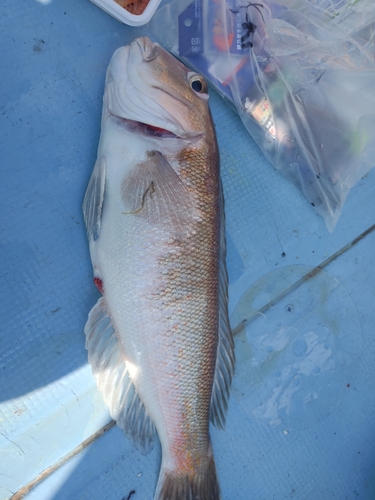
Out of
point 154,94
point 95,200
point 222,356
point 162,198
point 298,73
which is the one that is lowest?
point 222,356

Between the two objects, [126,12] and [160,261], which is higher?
[126,12]

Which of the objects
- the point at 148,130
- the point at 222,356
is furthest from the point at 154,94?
the point at 222,356

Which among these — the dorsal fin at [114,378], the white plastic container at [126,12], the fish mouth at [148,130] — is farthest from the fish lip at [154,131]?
the dorsal fin at [114,378]

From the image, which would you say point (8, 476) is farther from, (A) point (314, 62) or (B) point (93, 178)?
(A) point (314, 62)

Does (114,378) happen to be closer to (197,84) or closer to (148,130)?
(148,130)

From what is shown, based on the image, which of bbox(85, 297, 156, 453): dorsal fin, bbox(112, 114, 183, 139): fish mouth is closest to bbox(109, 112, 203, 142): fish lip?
bbox(112, 114, 183, 139): fish mouth

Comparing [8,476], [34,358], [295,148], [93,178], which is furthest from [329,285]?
[8,476]

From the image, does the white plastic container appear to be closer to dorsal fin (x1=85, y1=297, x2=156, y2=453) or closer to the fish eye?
the fish eye
